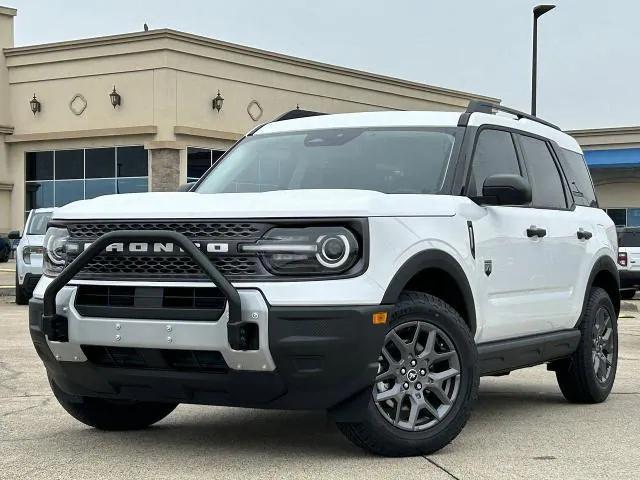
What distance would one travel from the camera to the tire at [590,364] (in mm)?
7770

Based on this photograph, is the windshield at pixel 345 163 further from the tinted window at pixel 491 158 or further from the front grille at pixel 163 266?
the front grille at pixel 163 266

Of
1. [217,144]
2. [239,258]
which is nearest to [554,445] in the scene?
[239,258]

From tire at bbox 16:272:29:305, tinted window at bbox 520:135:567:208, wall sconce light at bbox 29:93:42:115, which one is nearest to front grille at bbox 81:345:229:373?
tinted window at bbox 520:135:567:208

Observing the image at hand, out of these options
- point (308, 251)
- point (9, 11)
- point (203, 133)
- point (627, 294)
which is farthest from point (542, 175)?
point (9, 11)

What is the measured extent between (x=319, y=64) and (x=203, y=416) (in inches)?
1242

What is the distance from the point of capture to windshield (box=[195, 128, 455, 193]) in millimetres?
6504

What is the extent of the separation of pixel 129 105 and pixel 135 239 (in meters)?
29.5

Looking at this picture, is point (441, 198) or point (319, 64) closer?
point (441, 198)

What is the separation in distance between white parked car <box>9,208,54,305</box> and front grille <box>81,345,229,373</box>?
40.7 feet

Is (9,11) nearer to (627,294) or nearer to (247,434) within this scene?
(627,294)

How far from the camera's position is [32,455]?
583 centimetres

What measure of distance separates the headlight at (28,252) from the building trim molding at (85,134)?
1584 centimetres

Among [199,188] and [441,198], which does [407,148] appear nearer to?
[441,198]

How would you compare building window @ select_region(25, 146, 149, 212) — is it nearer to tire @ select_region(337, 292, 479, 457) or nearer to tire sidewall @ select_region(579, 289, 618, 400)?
tire sidewall @ select_region(579, 289, 618, 400)
